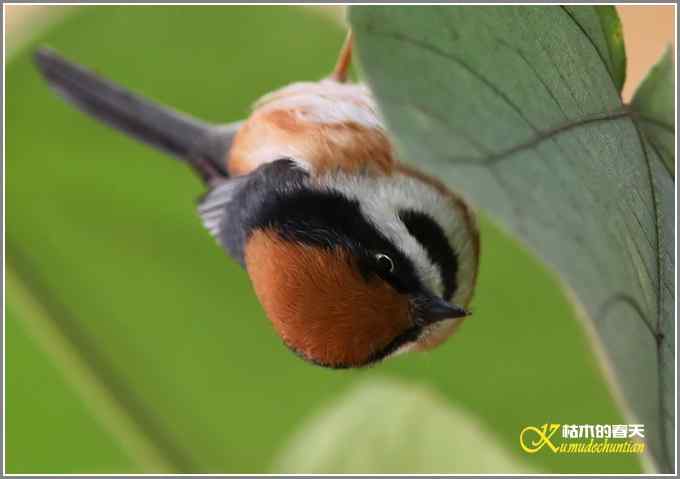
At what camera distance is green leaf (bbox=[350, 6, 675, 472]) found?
74 centimetres

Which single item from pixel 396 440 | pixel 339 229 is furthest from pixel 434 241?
pixel 396 440

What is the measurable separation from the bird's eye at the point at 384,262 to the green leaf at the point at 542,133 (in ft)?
1.53

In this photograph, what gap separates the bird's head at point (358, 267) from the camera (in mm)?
1270

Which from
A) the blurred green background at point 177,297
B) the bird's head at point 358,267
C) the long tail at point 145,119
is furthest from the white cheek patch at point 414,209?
the long tail at point 145,119

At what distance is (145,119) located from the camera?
73.5 inches

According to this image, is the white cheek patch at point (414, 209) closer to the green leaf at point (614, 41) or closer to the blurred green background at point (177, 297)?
the blurred green background at point (177, 297)

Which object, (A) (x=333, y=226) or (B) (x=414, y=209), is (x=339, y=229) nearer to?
(A) (x=333, y=226)

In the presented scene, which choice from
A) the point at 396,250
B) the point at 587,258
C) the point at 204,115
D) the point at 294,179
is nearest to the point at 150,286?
the point at 204,115

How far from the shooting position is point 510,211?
75 cm

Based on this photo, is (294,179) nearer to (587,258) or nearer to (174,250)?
(174,250)

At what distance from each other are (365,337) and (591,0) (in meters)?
0.61

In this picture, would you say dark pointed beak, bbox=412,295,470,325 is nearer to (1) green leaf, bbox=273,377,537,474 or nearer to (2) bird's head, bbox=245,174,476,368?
(2) bird's head, bbox=245,174,476,368

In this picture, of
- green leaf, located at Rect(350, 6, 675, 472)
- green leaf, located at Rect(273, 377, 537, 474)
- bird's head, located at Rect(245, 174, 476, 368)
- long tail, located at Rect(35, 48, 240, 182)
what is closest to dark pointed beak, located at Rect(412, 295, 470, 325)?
bird's head, located at Rect(245, 174, 476, 368)

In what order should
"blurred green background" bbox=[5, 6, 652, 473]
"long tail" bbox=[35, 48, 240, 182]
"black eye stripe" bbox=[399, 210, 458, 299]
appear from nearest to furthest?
"black eye stripe" bbox=[399, 210, 458, 299], "blurred green background" bbox=[5, 6, 652, 473], "long tail" bbox=[35, 48, 240, 182]
